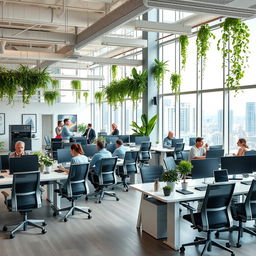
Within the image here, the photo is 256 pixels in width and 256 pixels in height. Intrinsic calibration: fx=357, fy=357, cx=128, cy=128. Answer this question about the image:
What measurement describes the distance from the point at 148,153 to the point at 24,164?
17.2 feet

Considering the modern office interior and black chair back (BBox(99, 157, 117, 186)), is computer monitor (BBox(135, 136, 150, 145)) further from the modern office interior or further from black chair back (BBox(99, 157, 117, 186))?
black chair back (BBox(99, 157, 117, 186))

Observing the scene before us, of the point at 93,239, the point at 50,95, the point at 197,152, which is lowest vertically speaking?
the point at 93,239

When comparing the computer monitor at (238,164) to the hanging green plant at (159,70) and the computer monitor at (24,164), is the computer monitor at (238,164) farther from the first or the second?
the hanging green plant at (159,70)

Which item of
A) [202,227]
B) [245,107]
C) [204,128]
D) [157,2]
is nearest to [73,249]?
[202,227]

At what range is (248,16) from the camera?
196 inches

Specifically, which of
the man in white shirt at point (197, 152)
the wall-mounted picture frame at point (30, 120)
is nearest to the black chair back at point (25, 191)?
the man in white shirt at point (197, 152)

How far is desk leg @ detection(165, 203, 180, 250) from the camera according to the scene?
4.83 metres

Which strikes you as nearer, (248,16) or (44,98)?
(248,16)

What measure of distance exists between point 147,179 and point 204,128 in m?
6.10

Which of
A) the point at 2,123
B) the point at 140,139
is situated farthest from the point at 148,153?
the point at 2,123

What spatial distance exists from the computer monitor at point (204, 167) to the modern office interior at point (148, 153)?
0.06ft

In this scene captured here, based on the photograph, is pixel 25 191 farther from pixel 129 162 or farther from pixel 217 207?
pixel 129 162

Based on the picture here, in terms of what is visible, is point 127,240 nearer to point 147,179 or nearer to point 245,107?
point 147,179

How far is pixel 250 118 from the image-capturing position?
9711 mm
